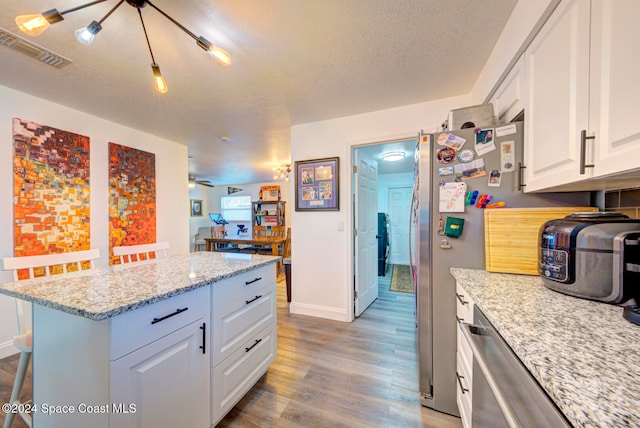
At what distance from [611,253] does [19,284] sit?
2475 mm

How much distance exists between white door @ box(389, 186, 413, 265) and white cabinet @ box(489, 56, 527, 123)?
411 centimetres

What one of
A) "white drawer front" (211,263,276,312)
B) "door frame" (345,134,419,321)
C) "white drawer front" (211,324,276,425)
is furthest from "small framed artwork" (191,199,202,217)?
"white drawer front" (211,324,276,425)

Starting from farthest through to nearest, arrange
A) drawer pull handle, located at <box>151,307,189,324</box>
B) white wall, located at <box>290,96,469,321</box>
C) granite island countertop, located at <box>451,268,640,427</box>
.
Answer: white wall, located at <box>290,96,469,321</box>, drawer pull handle, located at <box>151,307,189,324</box>, granite island countertop, located at <box>451,268,640,427</box>

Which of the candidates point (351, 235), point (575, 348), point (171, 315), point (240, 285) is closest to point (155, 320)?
point (171, 315)

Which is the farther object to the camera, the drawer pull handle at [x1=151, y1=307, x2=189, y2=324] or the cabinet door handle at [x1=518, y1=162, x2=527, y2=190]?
the cabinet door handle at [x1=518, y1=162, x2=527, y2=190]

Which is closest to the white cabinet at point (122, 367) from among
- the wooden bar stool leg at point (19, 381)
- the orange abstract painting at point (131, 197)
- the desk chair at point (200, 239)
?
the wooden bar stool leg at point (19, 381)

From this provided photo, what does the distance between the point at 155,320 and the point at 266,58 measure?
70.0 inches

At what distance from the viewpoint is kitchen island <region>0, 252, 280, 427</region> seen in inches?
33.0

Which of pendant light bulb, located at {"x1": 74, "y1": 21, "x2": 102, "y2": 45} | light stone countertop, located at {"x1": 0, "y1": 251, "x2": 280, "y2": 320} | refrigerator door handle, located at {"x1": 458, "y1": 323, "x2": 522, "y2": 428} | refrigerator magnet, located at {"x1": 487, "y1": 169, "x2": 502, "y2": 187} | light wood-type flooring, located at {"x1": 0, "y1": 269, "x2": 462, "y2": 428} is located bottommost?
light wood-type flooring, located at {"x1": 0, "y1": 269, "x2": 462, "y2": 428}

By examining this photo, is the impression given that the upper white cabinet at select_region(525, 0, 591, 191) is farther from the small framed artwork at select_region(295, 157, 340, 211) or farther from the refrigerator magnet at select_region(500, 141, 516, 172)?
the small framed artwork at select_region(295, 157, 340, 211)

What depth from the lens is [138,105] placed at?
2412 millimetres

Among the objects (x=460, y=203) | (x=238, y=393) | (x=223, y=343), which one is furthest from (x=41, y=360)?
(x=460, y=203)

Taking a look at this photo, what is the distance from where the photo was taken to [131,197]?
295 cm

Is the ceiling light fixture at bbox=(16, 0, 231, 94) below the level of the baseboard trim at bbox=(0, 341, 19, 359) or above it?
above
